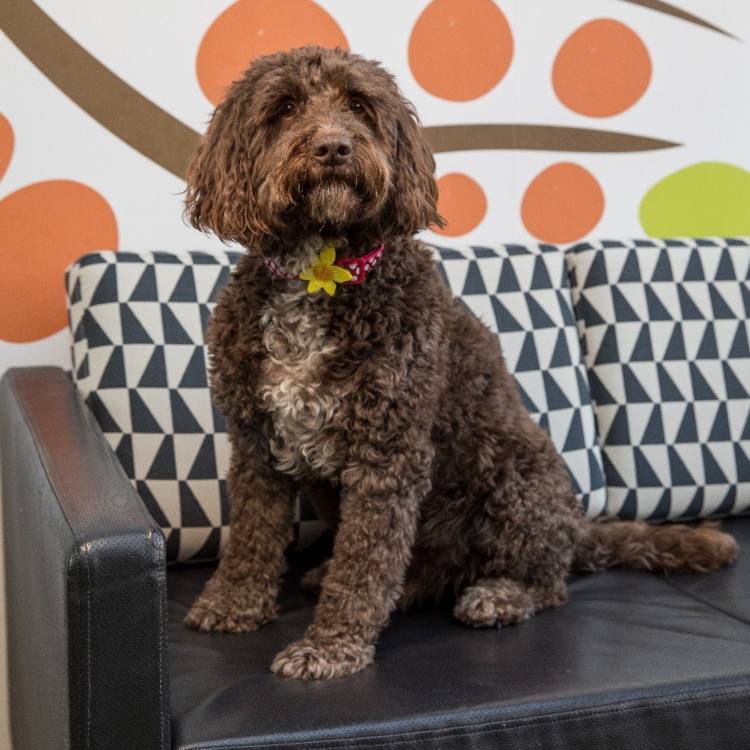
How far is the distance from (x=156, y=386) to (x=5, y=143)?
70cm

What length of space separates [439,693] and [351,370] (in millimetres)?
559

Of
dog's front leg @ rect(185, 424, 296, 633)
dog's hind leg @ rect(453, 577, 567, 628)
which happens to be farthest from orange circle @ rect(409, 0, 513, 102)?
dog's hind leg @ rect(453, 577, 567, 628)

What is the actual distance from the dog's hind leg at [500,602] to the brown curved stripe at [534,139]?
1.24 metres

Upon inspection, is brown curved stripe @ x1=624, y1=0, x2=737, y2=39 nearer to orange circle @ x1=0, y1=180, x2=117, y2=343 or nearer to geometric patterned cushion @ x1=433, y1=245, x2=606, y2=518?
A: geometric patterned cushion @ x1=433, y1=245, x2=606, y2=518

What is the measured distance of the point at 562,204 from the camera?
9.24 ft

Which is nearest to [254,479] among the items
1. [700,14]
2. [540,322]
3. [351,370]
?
[351,370]

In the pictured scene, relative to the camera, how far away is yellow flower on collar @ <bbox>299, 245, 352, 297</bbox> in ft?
5.64

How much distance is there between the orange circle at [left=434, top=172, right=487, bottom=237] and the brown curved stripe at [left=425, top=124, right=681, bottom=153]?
3.4 inches

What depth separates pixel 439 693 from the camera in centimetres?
153

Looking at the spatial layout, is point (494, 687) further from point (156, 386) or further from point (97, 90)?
point (97, 90)

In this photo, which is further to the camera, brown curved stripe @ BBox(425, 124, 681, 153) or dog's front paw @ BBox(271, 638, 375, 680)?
brown curved stripe @ BBox(425, 124, 681, 153)

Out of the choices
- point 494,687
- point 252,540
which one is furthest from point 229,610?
point 494,687

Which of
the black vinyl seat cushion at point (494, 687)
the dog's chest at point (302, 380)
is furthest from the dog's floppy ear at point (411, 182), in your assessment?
the black vinyl seat cushion at point (494, 687)

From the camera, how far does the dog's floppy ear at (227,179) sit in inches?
65.0
